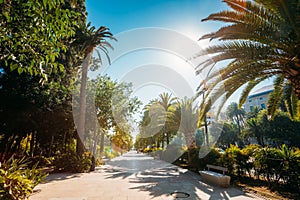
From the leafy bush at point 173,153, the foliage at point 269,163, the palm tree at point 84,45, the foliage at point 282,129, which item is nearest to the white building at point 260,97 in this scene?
the foliage at point 282,129

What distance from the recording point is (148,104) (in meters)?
36.9

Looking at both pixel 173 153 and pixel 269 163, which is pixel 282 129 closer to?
pixel 173 153

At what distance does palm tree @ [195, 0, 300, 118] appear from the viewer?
6.06m

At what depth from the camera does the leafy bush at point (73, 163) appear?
12.9 metres

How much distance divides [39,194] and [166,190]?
4838 mm

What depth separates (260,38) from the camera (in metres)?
6.82

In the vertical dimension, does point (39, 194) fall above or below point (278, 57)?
below

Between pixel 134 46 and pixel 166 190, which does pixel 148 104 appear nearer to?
pixel 134 46

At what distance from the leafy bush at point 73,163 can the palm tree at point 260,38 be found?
36.0 feet

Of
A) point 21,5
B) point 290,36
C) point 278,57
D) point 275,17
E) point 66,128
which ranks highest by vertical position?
point 275,17

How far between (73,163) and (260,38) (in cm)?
1333

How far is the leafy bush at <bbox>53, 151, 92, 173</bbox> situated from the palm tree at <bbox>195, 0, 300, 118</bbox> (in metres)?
11.0

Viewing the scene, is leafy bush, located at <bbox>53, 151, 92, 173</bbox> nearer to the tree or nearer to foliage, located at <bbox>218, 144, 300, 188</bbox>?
foliage, located at <bbox>218, 144, 300, 188</bbox>

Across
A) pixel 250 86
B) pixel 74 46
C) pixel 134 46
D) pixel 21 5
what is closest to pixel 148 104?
pixel 134 46
